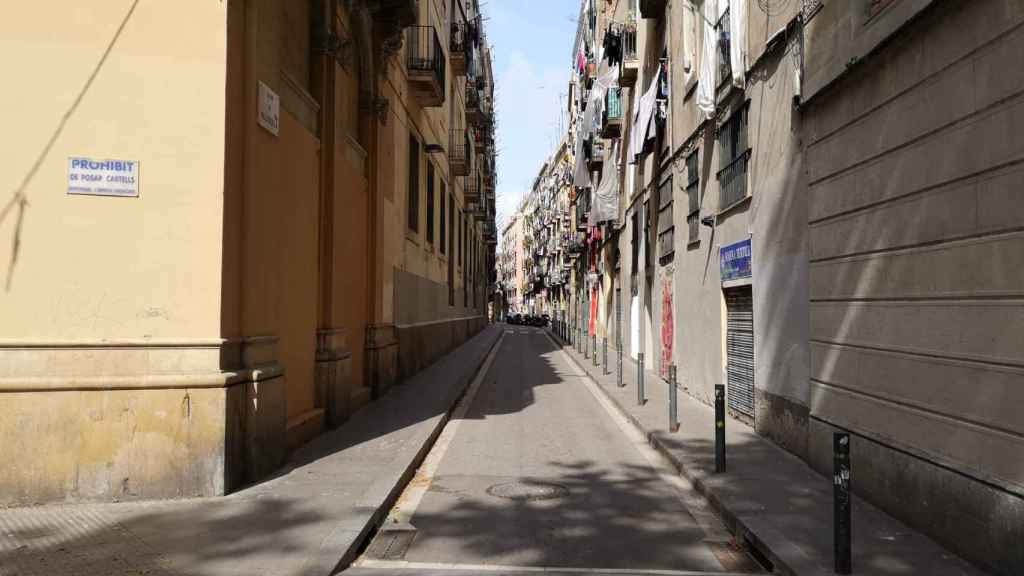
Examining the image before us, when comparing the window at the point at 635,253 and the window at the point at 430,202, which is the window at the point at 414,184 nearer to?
the window at the point at 430,202

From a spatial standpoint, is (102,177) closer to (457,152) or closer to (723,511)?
(723,511)

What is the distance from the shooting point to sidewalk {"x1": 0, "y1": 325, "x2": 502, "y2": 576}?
5.18m

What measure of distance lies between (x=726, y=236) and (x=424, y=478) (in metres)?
6.72

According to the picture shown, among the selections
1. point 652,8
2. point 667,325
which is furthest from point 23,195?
point 652,8

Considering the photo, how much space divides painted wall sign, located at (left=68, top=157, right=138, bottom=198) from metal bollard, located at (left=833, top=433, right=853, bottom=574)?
6.28m

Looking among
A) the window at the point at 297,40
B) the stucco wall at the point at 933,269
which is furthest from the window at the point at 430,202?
the stucco wall at the point at 933,269

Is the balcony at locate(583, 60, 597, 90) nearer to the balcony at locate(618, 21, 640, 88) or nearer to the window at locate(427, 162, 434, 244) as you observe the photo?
the balcony at locate(618, 21, 640, 88)

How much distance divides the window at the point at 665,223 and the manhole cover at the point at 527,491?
32.1 ft

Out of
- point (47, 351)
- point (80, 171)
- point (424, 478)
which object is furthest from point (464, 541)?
point (80, 171)

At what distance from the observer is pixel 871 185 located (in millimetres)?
6934

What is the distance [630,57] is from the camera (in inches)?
879

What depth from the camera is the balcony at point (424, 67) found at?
59.9 ft

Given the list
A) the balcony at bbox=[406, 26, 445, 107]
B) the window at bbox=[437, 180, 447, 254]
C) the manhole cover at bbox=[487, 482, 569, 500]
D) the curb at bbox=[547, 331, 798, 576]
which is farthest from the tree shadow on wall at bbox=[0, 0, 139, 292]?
the window at bbox=[437, 180, 447, 254]

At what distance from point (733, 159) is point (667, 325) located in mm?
6295
